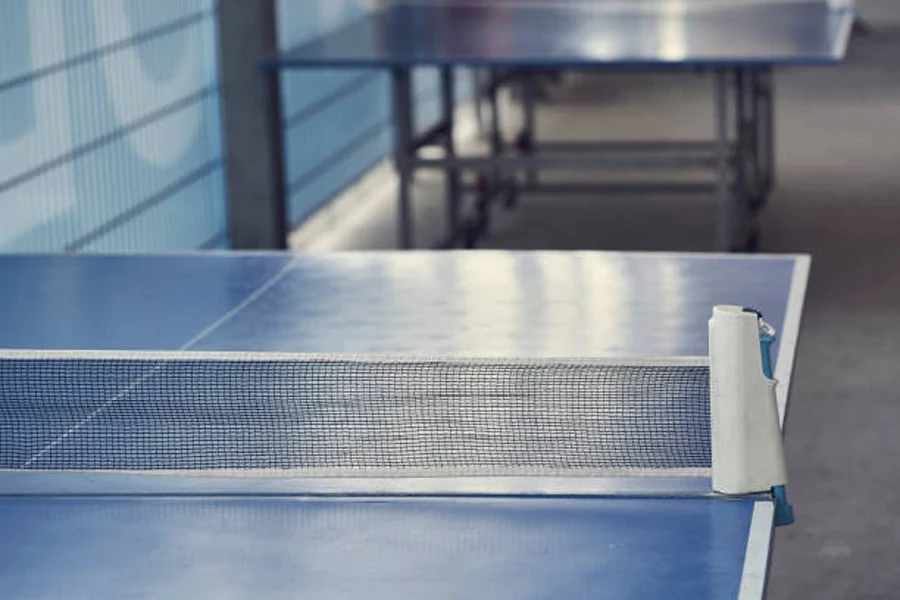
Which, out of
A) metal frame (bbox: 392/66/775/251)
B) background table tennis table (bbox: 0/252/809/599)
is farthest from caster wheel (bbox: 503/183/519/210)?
background table tennis table (bbox: 0/252/809/599)

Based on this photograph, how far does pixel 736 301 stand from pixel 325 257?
4.81 ft

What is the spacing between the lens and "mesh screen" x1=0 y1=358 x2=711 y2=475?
12.9 ft

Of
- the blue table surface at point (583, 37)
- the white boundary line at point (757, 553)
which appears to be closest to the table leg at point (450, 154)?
the blue table surface at point (583, 37)

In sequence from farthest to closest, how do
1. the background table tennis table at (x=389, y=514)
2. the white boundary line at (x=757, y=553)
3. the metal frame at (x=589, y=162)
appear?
the metal frame at (x=589, y=162)
the background table tennis table at (x=389, y=514)
the white boundary line at (x=757, y=553)

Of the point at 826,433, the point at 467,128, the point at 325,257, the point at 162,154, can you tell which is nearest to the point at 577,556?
the point at 325,257

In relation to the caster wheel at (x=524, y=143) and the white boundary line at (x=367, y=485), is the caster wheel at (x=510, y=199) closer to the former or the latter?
the caster wheel at (x=524, y=143)

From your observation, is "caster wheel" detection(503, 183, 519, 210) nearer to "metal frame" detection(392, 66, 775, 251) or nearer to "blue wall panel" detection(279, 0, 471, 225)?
"metal frame" detection(392, 66, 775, 251)

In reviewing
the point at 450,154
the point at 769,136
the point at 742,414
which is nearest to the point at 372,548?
the point at 742,414

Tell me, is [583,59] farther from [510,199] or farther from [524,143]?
[524,143]

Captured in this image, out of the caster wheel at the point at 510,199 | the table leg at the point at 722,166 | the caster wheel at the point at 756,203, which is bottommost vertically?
the caster wheel at the point at 510,199

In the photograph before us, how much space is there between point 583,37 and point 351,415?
18.8 feet

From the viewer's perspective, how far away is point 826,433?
22.3 ft

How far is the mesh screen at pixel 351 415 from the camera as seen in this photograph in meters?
3.93

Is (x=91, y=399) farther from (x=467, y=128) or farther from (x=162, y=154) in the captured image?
(x=467, y=128)
